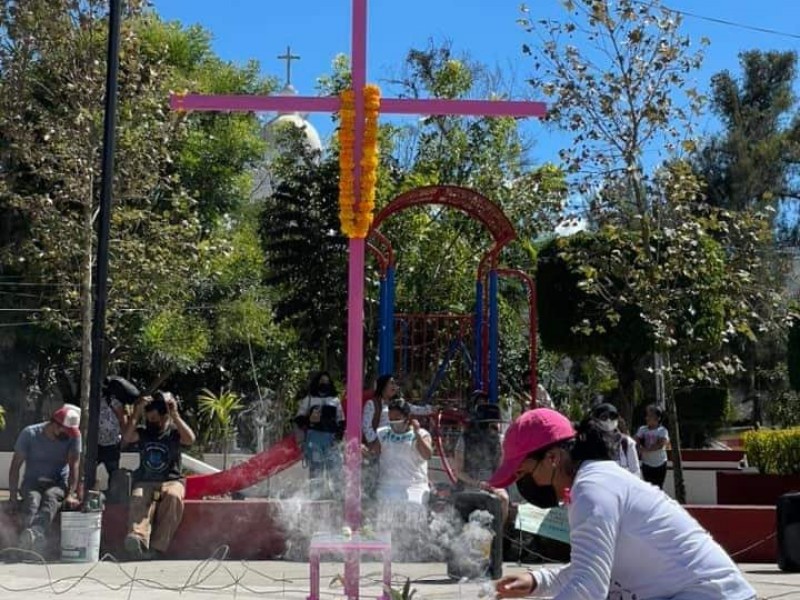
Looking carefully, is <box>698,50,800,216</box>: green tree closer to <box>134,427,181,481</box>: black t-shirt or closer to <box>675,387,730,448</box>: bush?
<box>675,387,730,448</box>: bush

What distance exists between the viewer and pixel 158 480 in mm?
11250

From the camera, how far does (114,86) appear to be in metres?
11.1

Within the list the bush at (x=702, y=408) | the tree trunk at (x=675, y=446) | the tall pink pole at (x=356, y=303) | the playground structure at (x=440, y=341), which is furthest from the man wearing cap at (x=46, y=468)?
the bush at (x=702, y=408)

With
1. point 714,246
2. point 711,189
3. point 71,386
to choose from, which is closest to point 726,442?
point 711,189

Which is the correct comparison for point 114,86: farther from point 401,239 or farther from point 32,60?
point 401,239

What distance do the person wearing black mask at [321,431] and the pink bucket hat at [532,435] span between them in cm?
855

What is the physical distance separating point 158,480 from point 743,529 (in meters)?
5.47

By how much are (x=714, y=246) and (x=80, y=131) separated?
24.3ft

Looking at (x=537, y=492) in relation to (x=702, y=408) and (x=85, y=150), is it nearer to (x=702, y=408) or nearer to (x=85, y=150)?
(x=85, y=150)

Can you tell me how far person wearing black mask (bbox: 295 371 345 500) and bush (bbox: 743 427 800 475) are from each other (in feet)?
19.6

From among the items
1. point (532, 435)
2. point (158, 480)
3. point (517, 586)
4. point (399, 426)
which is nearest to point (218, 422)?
point (158, 480)

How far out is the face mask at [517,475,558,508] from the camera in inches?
137

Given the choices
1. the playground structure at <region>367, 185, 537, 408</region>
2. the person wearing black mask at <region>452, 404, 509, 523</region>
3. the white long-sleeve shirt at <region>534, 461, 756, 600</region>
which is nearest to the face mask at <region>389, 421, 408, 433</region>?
the person wearing black mask at <region>452, 404, 509, 523</region>

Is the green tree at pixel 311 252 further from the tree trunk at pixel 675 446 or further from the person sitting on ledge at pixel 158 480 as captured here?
the person sitting on ledge at pixel 158 480
